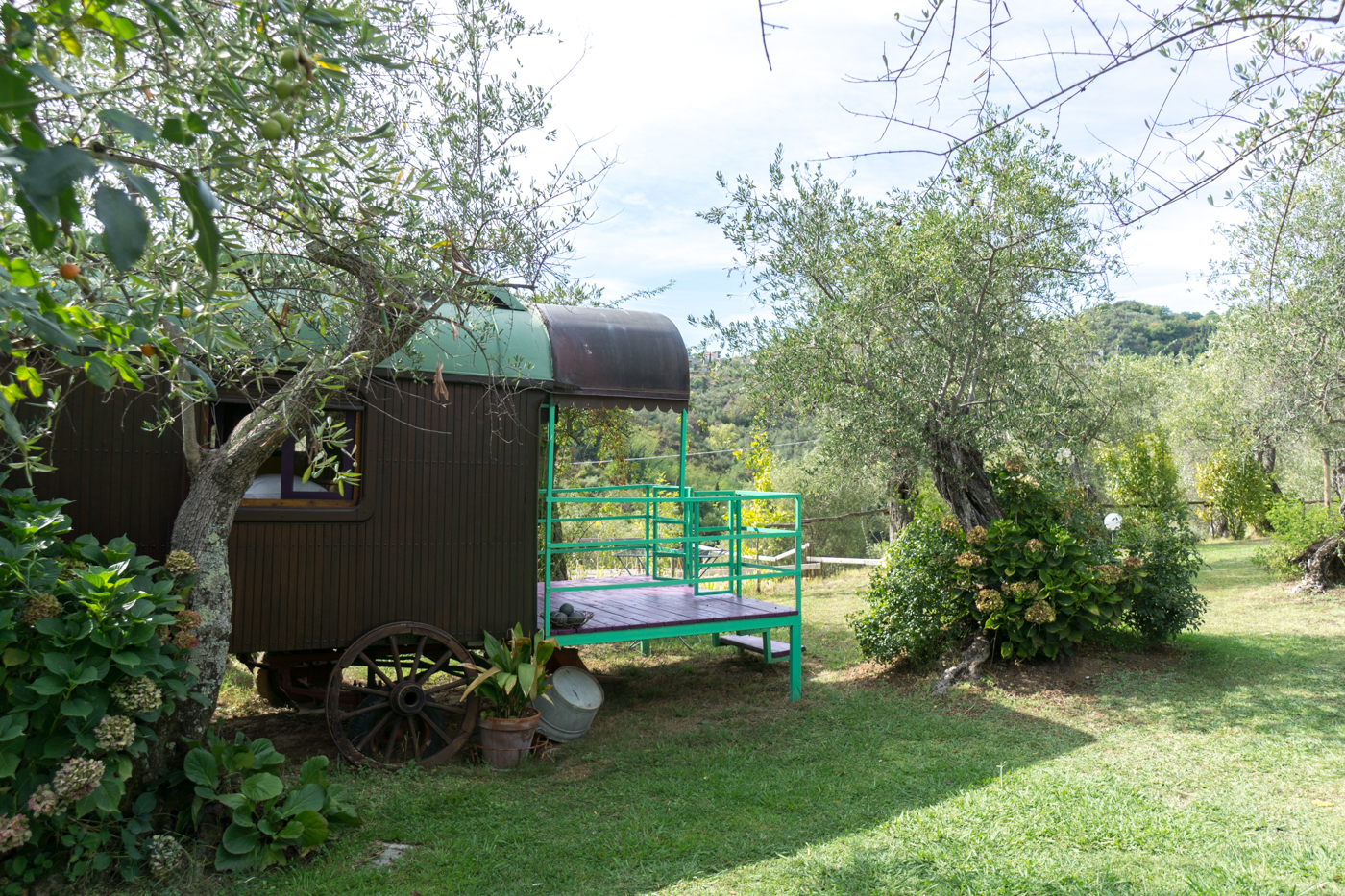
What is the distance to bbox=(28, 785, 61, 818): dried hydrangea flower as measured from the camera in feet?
11.1

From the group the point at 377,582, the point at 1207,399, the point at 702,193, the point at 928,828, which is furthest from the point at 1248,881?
the point at 1207,399

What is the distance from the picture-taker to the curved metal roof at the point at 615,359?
6.51 metres

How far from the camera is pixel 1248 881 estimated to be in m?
3.77

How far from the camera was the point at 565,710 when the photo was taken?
6422 millimetres

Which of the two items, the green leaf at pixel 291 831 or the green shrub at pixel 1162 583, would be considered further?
the green shrub at pixel 1162 583

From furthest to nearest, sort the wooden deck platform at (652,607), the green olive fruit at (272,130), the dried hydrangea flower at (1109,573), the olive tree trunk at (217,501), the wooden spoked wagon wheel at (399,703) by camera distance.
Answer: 1. the dried hydrangea flower at (1109,573)
2. the wooden deck platform at (652,607)
3. the wooden spoked wagon wheel at (399,703)
4. the olive tree trunk at (217,501)
5. the green olive fruit at (272,130)

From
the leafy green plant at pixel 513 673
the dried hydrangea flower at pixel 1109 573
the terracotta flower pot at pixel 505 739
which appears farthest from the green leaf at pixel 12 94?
the dried hydrangea flower at pixel 1109 573

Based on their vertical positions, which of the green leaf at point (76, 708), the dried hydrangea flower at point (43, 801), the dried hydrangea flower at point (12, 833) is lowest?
the dried hydrangea flower at point (12, 833)

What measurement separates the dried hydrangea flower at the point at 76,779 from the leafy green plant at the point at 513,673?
2.46 meters

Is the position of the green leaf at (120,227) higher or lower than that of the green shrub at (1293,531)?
higher

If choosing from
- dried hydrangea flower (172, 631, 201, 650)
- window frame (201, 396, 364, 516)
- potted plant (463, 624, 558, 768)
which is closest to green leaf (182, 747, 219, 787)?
dried hydrangea flower (172, 631, 201, 650)

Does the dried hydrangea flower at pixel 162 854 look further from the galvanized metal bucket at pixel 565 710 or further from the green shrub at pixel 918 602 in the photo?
the green shrub at pixel 918 602

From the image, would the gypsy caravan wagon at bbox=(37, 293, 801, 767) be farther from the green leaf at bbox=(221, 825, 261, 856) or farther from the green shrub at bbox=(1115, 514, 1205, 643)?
the green shrub at bbox=(1115, 514, 1205, 643)

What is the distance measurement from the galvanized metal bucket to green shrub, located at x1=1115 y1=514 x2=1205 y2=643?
16.8 ft
